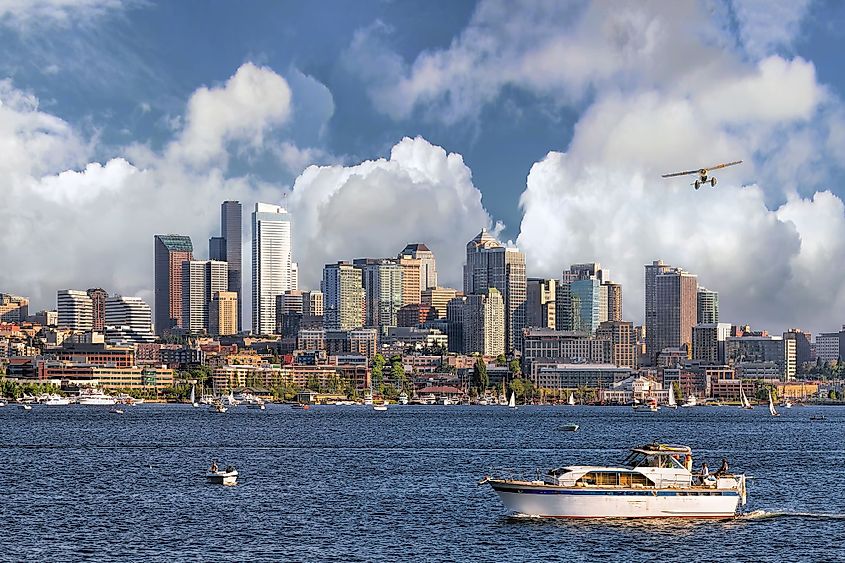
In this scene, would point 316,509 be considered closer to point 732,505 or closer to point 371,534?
point 371,534

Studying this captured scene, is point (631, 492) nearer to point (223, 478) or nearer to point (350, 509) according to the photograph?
point (350, 509)

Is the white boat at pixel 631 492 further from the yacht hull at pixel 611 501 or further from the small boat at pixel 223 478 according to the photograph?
the small boat at pixel 223 478

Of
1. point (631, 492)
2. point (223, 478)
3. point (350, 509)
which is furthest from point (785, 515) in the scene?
point (223, 478)

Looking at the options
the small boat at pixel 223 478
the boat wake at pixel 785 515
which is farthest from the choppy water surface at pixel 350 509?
the small boat at pixel 223 478

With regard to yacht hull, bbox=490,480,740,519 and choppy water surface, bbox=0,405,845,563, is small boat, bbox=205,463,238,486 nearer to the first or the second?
choppy water surface, bbox=0,405,845,563

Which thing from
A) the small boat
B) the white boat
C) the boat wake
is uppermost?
the white boat

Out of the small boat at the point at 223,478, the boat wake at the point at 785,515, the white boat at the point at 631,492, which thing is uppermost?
the white boat at the point at 631,492

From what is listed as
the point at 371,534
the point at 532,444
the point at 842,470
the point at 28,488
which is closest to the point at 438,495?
the point at 371,534

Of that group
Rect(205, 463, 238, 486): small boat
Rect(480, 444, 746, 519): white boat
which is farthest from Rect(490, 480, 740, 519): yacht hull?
Rect(205, 463, 238, 486): small boat
